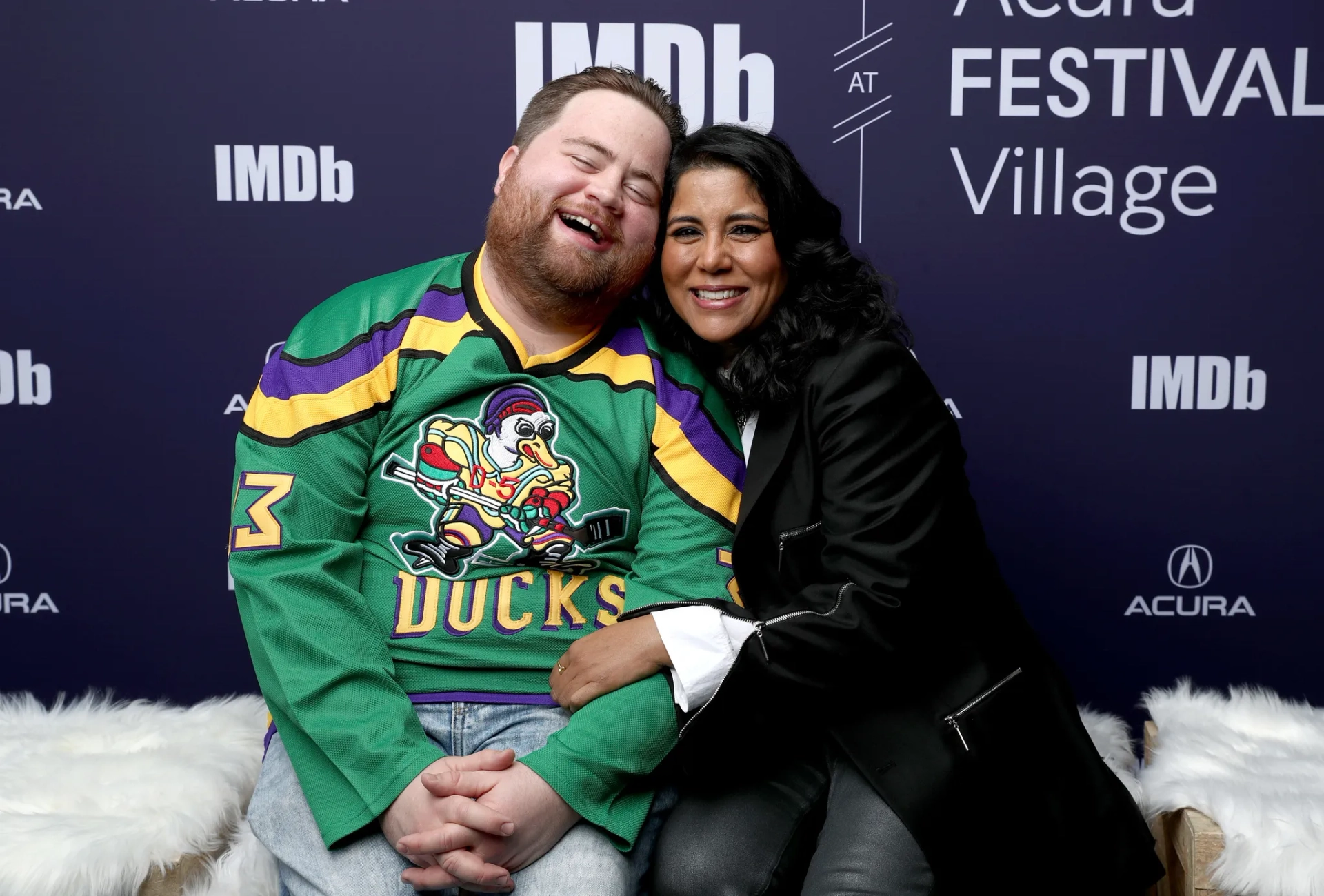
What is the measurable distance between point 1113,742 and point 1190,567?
597mm

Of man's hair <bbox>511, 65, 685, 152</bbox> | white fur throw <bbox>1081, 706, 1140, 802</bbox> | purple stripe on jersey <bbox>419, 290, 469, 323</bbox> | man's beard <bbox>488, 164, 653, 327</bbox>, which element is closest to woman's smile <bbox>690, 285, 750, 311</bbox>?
man's beard <bbox>488, 164, 653, 327</bbox>

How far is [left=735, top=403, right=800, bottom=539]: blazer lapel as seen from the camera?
5.02 ft

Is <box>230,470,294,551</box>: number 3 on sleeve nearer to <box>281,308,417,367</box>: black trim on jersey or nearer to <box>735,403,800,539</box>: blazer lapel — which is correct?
<box>281,308,417,367</box>: black trim on jersey

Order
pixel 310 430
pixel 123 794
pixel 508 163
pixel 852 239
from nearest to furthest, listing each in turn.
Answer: pixel 310 430 < pixel 123 794 < pixel 508 163 < pixel 852 239

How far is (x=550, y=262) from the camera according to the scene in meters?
1.57

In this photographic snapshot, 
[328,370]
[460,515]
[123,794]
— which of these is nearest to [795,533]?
[460,515]

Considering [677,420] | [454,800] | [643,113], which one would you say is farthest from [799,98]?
[454,800]

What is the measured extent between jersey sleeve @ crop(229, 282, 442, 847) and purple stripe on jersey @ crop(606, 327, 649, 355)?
0.32m

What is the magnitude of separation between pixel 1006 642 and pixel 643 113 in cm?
95

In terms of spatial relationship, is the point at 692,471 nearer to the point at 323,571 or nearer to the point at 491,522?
the point at 491,522

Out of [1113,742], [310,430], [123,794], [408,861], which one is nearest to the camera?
[408,861]

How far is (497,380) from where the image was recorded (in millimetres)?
1553

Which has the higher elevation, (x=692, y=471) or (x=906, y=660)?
(x=692, y=471)

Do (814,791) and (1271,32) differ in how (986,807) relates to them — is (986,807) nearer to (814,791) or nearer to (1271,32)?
(814,791)
